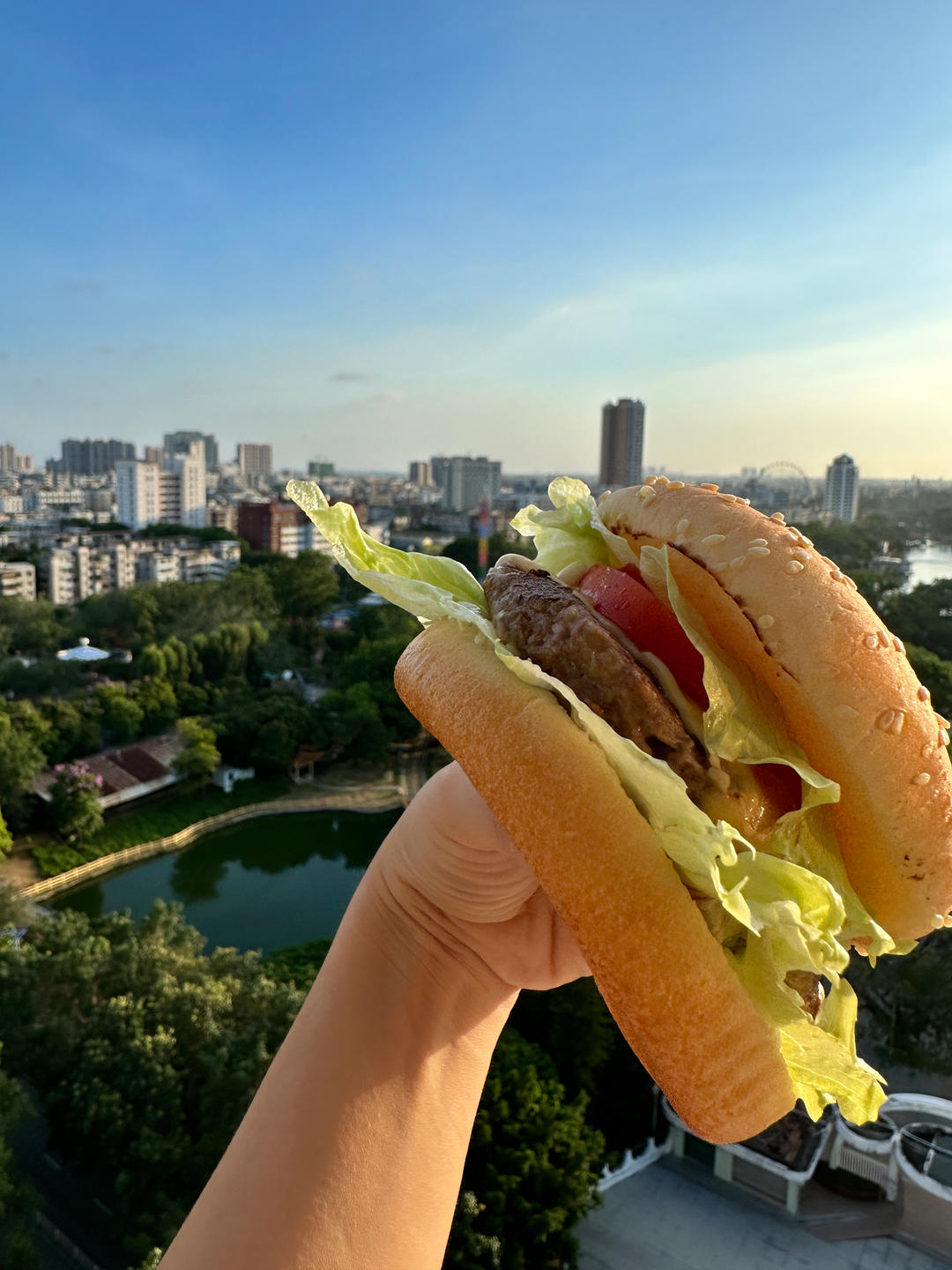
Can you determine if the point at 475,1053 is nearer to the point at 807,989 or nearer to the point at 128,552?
the point at 807,989

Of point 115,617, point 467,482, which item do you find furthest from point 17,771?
point 467,482

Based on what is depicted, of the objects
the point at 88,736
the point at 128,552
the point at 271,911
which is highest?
the point at 128,552

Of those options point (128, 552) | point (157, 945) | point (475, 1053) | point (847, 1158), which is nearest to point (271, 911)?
point (157, 945)

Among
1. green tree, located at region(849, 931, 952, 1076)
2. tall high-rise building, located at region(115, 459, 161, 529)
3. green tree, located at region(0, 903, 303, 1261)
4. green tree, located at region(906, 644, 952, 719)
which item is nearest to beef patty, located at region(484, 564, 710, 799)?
green tree, located at region(0, 903, 303, 1261)

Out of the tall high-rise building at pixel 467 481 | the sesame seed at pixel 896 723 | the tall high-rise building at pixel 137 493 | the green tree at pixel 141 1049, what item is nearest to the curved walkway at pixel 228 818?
the green tree at pixel 141 1049

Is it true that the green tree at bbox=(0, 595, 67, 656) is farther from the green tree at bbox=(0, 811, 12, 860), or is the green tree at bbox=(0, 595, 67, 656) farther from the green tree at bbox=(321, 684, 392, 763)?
the green tree at bbox=(0, 811, 12, 860)

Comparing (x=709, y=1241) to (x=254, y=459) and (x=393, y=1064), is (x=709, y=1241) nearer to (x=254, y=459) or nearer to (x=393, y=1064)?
(x=393, y=1064)
